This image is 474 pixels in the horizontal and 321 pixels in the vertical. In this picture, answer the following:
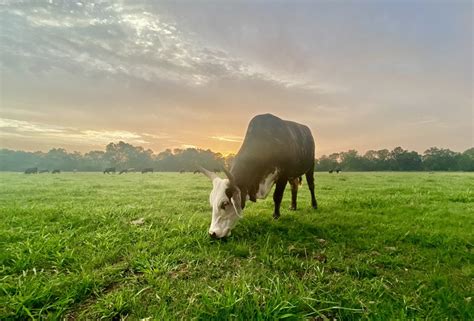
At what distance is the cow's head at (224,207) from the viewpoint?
5211 mm

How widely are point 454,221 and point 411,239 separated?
2311 millimetres

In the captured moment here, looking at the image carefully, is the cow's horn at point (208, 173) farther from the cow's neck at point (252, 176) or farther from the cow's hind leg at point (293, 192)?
the cow's hind leg at point (293, 192)

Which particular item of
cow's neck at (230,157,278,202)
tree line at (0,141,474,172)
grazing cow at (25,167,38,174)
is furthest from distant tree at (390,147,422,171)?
grazing cow at (25,167,38,174)

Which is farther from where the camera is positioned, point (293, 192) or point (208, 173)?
point (293, 192)

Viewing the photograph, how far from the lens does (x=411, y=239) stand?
5.62 meters

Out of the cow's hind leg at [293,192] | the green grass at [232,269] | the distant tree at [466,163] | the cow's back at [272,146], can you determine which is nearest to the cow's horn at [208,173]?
the cow's back at [272,146]

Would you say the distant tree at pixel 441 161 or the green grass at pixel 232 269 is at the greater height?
the distant tree at pixel 441 161

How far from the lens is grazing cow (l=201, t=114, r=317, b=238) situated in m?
5.31

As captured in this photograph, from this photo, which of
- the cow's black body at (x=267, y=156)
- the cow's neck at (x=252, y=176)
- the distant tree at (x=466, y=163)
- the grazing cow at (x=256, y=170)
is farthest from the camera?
the distant tree at (x=466, y=163)

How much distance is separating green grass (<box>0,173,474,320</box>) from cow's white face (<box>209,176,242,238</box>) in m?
0.22

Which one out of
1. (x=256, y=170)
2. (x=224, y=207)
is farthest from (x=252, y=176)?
(x=224, y=207)

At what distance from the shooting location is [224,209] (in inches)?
209

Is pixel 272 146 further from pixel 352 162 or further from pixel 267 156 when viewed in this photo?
pixel 352 162

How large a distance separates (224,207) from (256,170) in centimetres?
145
